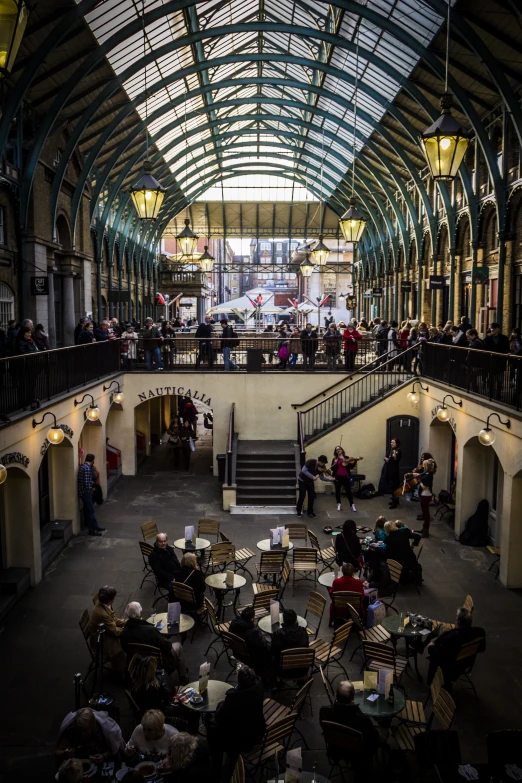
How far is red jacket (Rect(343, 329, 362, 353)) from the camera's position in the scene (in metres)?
22.0

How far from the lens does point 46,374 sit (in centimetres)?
1376

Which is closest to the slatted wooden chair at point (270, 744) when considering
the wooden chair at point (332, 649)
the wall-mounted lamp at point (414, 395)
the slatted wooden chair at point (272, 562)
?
the wooden chair at point (332, 649)

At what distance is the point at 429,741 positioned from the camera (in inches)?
283

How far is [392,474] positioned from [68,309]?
485 inches

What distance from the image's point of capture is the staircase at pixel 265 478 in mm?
18516

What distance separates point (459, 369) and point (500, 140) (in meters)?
8.93

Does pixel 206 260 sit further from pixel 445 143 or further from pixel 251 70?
pixel 445 143

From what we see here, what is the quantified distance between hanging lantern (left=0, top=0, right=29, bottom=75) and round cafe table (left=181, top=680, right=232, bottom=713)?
689cm

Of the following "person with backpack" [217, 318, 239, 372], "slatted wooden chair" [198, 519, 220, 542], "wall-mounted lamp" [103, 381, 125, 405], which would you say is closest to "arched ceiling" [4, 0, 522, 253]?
"wall-mounted lamp" [103, 381, 125, 405]

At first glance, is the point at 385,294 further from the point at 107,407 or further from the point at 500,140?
the point at 107,407

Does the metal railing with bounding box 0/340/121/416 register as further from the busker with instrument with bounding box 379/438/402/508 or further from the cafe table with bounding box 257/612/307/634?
the busker with instrument with bounding box 379/438/402/508

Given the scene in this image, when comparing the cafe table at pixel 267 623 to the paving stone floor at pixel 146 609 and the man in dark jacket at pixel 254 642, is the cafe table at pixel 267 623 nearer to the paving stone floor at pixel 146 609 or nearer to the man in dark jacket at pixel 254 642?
the man in dark jacket at pixel 254 642

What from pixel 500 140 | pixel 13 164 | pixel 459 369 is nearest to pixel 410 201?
pixel 500 140

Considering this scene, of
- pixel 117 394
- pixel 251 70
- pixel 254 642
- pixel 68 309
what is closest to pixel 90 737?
pixel 254 642
